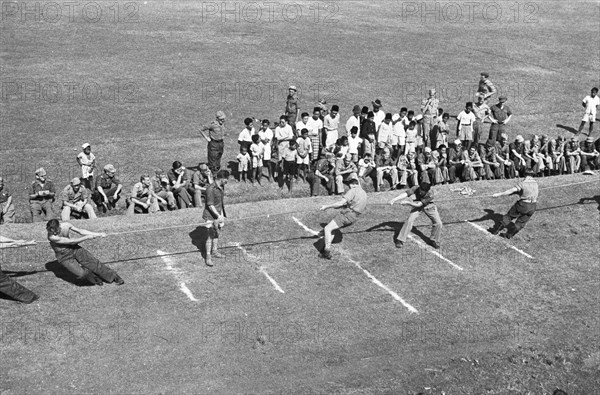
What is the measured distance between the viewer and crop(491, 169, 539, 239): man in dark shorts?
1964cm

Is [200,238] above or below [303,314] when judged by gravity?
above

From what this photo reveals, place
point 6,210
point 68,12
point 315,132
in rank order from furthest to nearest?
point 68,12 → point 315,132 → point 6,210

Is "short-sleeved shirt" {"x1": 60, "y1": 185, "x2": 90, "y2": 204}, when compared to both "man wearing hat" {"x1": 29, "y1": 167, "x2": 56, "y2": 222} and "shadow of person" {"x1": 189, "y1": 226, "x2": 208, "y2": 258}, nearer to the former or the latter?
"man wearing hat" {"x1": 29, "y1": 167, "x2": 56, "y2": 222}

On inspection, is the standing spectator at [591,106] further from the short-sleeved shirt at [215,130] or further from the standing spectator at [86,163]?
the standing spectator at [86,163]

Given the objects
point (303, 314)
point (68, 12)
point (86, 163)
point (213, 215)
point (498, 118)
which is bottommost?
point (303, 314)

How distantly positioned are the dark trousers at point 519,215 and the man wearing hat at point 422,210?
81.2 inches

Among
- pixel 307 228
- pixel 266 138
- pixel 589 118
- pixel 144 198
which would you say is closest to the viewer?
pixel 307 228

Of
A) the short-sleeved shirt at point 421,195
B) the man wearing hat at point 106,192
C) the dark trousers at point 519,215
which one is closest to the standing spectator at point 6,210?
the man wearing hat at point 106,192

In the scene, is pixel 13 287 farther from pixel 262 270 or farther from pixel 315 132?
pixel 315 132

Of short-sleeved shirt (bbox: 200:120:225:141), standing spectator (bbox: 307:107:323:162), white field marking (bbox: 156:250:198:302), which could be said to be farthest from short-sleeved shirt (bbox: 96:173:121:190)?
standing spectator (bbox: 307:107:323:162)

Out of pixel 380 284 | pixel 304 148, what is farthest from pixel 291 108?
pixel 380 284

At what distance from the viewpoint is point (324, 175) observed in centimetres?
2258

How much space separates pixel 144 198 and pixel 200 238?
2.52 m

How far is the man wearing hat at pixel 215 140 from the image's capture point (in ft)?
72.0
